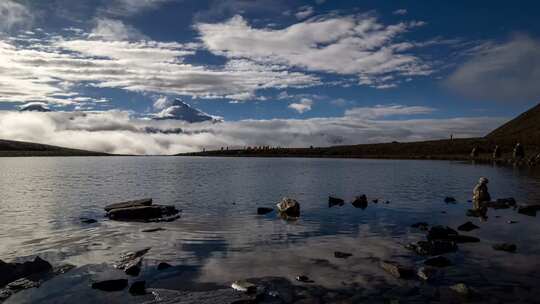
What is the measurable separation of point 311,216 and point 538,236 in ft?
63.4

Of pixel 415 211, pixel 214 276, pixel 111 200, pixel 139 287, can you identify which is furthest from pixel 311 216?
pixel 111 200

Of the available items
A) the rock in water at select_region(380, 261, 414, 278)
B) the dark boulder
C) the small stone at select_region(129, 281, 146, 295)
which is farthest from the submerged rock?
the dark boulder

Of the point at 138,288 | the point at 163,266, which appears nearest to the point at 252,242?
the point at 163,266

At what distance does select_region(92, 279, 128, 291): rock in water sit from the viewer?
2052cm

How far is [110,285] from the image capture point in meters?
20.7

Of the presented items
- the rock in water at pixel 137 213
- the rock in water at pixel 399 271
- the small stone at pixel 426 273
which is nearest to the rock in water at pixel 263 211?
the rock in water at pixel 137 213

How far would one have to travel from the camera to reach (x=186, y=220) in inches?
1612

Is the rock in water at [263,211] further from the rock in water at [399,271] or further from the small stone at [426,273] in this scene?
the small stone at [426,273]

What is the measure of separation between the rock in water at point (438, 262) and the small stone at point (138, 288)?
51.4ft

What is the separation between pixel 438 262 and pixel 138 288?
16.4 metres

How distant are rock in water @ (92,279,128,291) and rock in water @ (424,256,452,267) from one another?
16.7 m

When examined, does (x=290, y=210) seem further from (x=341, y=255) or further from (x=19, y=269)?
(x=19, y=269)

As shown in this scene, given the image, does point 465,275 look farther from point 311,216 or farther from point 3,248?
point 3,248

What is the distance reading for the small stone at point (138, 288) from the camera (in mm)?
20016
